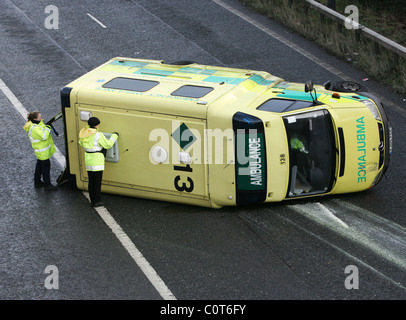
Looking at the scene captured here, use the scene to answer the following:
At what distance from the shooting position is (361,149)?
467 inches

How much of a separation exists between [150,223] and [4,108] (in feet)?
18.3

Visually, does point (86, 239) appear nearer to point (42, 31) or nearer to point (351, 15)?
point (42, 31)

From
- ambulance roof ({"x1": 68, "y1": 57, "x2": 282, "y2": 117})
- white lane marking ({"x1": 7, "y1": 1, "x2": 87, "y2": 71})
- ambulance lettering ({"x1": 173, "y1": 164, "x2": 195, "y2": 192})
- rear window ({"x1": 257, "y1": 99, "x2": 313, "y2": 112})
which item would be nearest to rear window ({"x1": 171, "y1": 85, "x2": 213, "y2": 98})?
ambulance roof ({"x1": 68, "y1": 57, "x2": 282, "y2": 117})

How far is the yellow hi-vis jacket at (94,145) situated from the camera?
38.5ft

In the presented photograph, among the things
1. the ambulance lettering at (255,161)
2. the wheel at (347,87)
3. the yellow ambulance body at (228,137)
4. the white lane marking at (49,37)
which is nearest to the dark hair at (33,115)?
the yellow ambulance body at (228,137)

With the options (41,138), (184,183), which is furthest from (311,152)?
(41,138)

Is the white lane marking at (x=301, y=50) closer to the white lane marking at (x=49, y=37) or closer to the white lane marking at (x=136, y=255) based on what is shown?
the white lane marking at (x=49, y=37)

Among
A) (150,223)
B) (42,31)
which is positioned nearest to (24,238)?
(150,223)

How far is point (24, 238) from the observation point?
11.4 meters

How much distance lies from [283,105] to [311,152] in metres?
0.82

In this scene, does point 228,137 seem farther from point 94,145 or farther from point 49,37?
point 49,37

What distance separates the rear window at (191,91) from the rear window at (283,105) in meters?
0.88

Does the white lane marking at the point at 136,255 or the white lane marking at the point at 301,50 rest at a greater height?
the white lane marking at the point at 301,50

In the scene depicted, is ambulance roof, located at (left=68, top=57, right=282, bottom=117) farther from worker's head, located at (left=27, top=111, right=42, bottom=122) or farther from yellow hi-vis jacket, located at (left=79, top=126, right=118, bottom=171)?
worker's head, located at (left=27, top=111, right=42, bottom=122)
